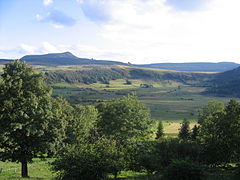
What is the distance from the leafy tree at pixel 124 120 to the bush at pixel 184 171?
33.5 meters

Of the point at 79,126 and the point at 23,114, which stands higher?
the point at 23,114

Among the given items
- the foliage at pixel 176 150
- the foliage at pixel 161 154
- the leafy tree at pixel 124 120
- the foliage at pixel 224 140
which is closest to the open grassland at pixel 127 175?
the foliage at pixel 161 154

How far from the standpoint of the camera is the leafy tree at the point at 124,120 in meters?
55.1

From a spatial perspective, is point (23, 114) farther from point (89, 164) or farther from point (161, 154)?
point (161, 154)

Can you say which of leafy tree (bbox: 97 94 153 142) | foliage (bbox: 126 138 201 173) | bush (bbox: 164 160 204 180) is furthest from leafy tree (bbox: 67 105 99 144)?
bush (bbox: 164 160 204 180)

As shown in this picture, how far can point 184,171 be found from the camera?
19.6m

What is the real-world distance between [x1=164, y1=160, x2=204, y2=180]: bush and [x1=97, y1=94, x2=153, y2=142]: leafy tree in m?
33.5

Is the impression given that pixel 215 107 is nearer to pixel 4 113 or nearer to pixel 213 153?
pixel 213 153

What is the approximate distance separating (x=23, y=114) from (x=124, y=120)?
104 feet

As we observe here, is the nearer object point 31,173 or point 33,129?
point 33,129

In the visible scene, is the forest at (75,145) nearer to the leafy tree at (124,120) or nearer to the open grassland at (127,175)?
the open grassland at (127,175)

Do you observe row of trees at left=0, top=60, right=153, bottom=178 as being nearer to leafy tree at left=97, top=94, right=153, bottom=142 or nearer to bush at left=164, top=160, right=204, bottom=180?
bush at left=164, top=160, right=204, bottom=180

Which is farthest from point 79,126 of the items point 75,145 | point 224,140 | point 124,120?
point 224,140

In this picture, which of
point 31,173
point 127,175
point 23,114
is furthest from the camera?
point 31,173
